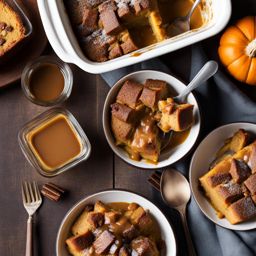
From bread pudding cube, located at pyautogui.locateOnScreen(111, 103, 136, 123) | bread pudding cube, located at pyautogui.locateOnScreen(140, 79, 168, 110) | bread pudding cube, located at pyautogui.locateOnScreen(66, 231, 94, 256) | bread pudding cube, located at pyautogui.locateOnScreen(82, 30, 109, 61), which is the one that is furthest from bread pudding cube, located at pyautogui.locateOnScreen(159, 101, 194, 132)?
bread pudding cube, located at pyautogui.locateOnScreen(66, 231, 94, 256)

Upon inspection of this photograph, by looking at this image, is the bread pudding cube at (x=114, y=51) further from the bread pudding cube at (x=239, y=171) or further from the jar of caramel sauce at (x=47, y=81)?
the bread pudding cube at (x=239, y=171)

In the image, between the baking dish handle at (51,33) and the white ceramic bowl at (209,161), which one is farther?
the white ceramic bowl at (209,161)

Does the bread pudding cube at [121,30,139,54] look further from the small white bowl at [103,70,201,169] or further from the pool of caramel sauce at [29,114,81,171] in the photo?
the pool of caramel sauce at [29,114,81,171]

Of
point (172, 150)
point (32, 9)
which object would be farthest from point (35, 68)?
point (172, 150)

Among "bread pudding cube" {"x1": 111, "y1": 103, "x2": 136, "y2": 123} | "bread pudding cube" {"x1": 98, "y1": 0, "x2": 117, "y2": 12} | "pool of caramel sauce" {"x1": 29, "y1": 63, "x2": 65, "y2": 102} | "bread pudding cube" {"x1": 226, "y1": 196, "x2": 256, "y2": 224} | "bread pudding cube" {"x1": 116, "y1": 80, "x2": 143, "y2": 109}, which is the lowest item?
"bread pudding cube" {"x1": 226, "y1": 196, "x2": 256, "y2": 224}

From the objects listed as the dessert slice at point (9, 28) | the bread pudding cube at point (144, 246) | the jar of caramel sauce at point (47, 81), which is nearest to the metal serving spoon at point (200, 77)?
the jar of caramel sauce at point (47, 81)

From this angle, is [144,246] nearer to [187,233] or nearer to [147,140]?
[187,233]
